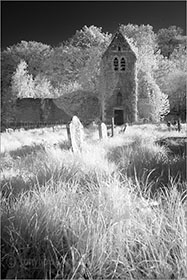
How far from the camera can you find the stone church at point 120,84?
23.5 meters

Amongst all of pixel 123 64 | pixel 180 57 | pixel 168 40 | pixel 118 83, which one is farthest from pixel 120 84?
pixel 168 40

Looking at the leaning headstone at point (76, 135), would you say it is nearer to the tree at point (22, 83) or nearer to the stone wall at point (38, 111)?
the stone wall at point (38, 111)

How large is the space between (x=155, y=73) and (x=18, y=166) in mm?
26416

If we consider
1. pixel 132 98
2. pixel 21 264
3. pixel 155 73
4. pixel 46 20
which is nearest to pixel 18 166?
pixel 21 264

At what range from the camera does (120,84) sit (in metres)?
23.7

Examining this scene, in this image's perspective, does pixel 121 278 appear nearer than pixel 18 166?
Yes

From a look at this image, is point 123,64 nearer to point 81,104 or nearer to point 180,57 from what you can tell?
point 81,104

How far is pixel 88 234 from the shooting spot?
182 centimetres

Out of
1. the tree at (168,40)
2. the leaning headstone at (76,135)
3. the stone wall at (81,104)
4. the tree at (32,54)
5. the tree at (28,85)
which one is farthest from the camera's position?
the tree at (32,54)

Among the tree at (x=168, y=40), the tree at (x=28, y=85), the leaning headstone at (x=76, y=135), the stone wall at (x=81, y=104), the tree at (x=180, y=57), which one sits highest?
the tree at (x=168, y=40)

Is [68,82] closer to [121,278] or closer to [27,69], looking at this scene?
[27,69]

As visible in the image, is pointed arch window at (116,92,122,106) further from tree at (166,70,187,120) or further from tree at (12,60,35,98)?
tree at (12,60,35,98)

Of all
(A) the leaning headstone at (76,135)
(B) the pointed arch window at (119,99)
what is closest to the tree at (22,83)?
(B) the pointed arch window at (119,99)

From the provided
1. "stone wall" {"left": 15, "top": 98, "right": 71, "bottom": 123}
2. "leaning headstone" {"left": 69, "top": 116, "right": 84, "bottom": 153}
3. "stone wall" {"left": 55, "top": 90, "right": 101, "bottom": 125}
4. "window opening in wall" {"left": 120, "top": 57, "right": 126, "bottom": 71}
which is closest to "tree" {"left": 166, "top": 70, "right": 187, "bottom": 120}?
"window opening in wall" {"left": 120, "top": 57, "right": 126, "bottom": 71}
